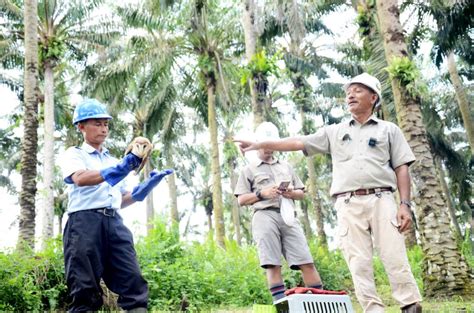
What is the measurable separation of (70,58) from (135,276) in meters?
18.8

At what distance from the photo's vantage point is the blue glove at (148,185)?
4359 millimetres

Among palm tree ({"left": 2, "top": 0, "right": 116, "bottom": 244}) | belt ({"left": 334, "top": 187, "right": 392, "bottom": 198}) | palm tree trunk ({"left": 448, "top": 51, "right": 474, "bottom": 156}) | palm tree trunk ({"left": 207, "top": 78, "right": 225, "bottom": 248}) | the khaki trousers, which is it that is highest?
palm tree ({"left": 2, "top": 0, "right": 116, "bottom": 244})

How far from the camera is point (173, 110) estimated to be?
22.8 m

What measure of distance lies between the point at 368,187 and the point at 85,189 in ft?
6.69

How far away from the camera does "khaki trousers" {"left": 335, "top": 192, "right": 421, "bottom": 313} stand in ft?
13.4

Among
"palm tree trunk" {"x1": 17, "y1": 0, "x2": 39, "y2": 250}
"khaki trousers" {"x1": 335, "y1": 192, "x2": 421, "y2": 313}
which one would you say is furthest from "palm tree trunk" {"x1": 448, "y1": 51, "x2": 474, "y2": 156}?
"khaki trousers" {"x1": 335, "y1": 192, "x2": 421, "y2": 313}

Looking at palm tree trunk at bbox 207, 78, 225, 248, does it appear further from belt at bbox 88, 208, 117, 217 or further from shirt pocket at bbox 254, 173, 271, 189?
belt at bbox 88, 208, 117, 217

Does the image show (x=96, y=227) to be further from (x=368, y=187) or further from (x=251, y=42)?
(x=251, y=42)

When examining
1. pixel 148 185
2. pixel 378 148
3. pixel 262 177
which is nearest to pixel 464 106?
pixel 262 177

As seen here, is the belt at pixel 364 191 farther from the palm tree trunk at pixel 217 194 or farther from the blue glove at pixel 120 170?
the palm tree trunk at pixel 217 194

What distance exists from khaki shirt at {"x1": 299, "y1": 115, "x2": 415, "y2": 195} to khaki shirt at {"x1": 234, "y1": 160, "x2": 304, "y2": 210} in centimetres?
101

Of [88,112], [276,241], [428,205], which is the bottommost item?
[276,241]

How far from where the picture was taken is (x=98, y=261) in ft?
13.1

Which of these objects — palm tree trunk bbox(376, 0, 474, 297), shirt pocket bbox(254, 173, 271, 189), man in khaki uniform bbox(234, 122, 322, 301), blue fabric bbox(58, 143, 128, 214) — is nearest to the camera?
blue fabric bbox(58, 143, 128, 214)
